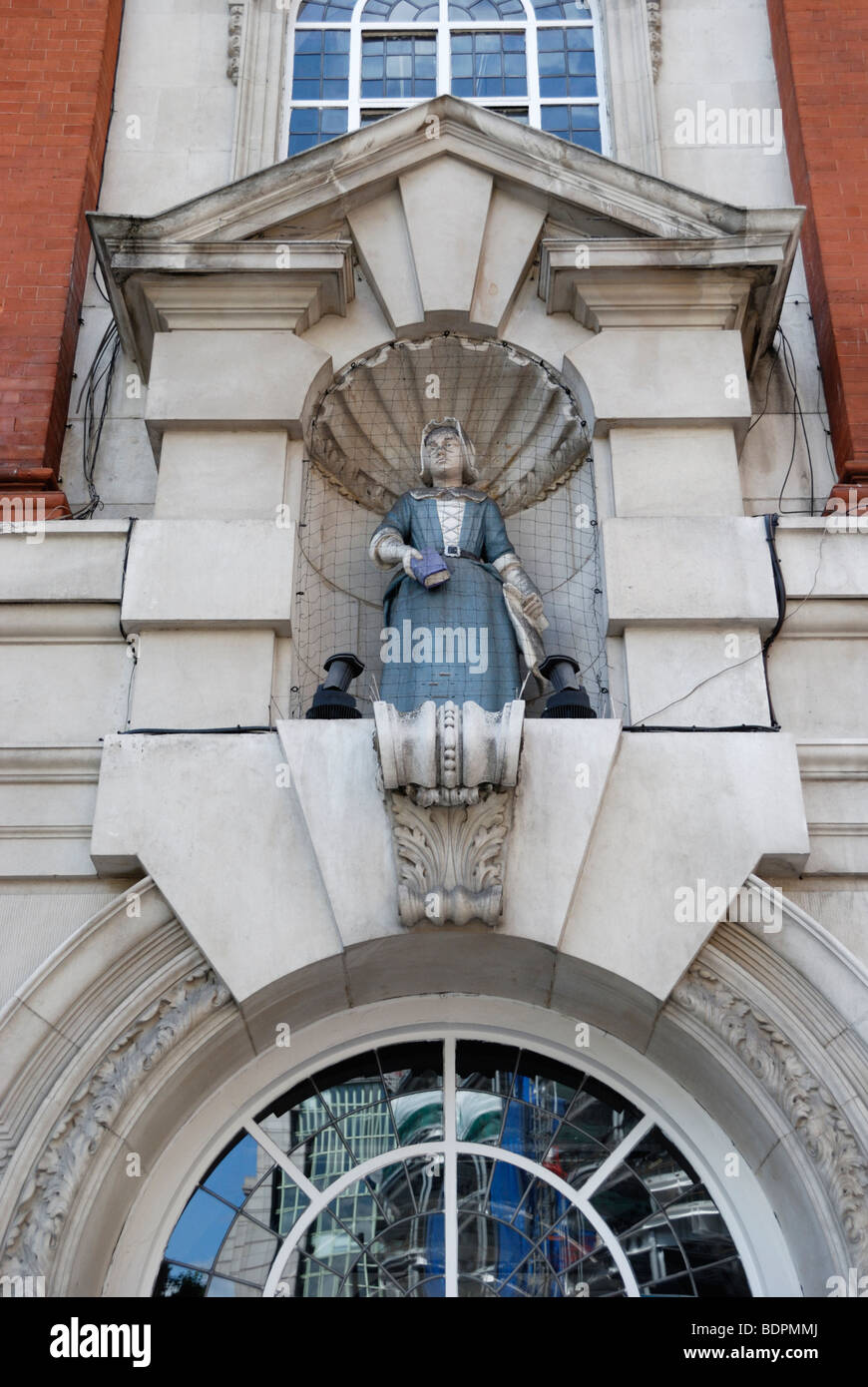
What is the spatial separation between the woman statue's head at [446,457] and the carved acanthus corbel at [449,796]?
7.20 ft

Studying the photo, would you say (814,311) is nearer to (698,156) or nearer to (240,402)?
(698,156)

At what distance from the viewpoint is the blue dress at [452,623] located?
7367mm

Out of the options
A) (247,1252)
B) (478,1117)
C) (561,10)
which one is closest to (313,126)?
(561,10)

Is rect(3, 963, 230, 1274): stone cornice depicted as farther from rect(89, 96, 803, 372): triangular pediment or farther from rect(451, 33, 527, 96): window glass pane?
rect(451, 33, 527, 96): window glass pane

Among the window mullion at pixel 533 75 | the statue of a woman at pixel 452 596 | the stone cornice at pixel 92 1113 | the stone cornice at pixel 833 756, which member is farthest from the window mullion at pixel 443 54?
the stone cornice at pixel 92 1113

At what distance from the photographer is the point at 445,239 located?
825 centimetres

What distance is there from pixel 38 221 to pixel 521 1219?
6293 mm

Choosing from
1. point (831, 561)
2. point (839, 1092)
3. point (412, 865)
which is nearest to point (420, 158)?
point (831, 561)

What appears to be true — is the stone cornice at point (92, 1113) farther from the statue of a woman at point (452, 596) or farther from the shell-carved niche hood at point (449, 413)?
the shell-carved niche hood at point (449, 413)

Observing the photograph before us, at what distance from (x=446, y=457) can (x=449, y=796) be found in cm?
256

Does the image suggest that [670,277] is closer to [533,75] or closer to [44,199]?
[533,75]

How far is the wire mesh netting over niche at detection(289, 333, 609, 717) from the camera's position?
8.12 m

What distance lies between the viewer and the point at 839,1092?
6.12 m

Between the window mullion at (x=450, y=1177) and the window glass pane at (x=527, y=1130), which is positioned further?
the window glass pane at (x=527, y=1130)
